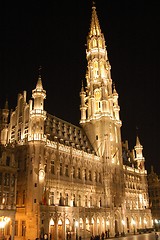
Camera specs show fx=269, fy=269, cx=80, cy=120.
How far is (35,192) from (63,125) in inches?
1084

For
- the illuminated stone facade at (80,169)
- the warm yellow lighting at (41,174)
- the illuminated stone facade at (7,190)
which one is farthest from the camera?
the warm yellow lighting at (41,174)

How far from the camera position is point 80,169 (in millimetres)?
76500

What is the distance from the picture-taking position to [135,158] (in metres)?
114

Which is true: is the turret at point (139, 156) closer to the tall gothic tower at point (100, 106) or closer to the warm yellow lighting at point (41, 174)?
the tall gothic tower at point (100, 106)

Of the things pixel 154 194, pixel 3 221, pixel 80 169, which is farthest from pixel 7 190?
pixel 154 194

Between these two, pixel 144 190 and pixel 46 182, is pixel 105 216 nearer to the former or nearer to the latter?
pixel 46 182

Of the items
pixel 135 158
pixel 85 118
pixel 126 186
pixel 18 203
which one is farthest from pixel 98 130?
pixel 18 203

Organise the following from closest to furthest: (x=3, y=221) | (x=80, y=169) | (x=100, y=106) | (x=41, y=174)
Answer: (x=3, y=221), (x=41, y=174), (x=80, y=169), (x=100, y=106)

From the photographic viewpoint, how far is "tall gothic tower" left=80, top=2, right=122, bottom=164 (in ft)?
297

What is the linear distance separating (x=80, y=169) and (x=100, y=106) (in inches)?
1117

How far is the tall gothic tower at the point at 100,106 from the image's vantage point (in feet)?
297

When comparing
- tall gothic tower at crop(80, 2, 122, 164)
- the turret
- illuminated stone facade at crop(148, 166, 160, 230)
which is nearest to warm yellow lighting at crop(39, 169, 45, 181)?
tall gothic tower at crop(80, 2, 122, 164)

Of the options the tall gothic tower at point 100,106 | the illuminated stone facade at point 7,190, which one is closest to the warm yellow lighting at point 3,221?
the illuminated stone facade at point 7,190

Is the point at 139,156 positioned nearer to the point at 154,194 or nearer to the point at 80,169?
the point at 154,194
